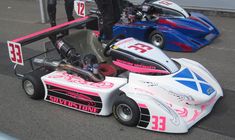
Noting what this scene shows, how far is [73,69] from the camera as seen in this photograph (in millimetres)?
4613

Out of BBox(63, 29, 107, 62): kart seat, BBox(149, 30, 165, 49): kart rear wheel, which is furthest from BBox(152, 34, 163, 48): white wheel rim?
BBox(63, 29, 107, 62): kart seat

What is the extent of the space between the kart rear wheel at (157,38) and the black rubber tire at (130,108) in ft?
10.2

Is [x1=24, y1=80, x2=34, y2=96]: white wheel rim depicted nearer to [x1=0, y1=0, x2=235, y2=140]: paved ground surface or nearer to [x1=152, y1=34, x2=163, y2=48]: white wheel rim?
[x1=0, y1=0, x2=235, y2=140]: paved ground surface

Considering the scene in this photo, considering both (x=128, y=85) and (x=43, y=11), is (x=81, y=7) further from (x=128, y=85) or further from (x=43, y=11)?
(x=128, y=85)

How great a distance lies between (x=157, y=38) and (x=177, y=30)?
433 millimetres

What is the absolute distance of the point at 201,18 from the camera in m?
7.37

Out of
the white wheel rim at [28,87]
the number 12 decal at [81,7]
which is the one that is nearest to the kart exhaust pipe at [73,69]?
the white wheel rim at [28,87]

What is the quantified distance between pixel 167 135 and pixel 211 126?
0.58 meters

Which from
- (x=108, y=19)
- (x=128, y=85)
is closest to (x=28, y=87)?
(x=128, y=85)

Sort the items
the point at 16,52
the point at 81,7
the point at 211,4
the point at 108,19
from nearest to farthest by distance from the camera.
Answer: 1. the point at 16,52
2. the point at 108,19
3. the point at 81,7
4. the point at 211,4

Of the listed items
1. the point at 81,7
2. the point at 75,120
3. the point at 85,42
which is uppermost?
the point at 81,7

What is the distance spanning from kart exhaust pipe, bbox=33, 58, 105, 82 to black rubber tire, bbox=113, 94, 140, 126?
0.50 meters

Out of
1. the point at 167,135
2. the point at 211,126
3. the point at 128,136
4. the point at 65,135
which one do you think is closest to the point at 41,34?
the point at 65,135

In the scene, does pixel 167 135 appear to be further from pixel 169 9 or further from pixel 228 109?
pixel 169 9
